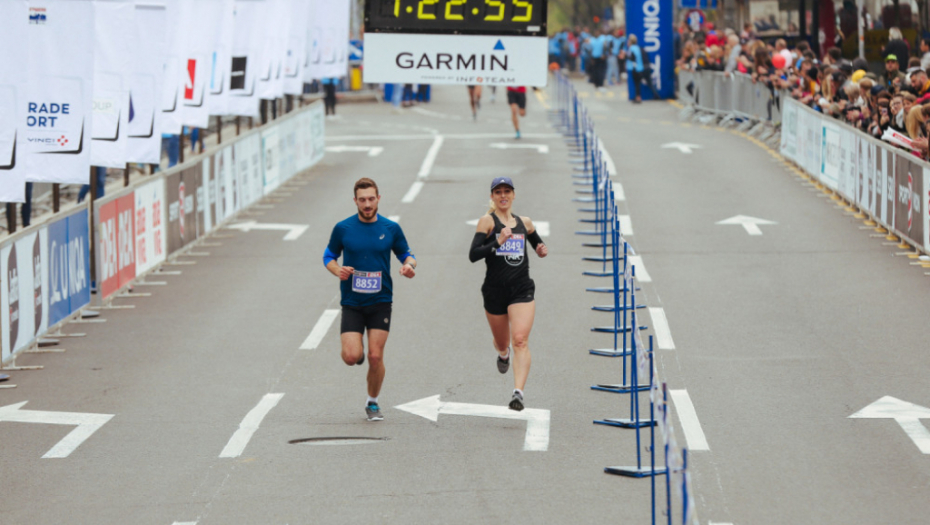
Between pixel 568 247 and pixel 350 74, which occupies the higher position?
pixel 350 74

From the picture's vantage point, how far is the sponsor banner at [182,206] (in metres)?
20.5

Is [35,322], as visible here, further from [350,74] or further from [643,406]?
[350,74]

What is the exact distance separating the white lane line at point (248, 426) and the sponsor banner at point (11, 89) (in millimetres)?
4232

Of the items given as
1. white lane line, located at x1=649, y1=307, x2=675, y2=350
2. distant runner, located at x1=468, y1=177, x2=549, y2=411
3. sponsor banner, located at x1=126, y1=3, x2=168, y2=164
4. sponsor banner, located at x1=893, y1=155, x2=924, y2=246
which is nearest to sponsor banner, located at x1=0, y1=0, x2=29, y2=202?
sponsor banner, located at x1=126, y1=3, x2=168, y2=164

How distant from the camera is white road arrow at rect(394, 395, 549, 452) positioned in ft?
37.4

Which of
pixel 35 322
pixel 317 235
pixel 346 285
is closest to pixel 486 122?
pixel 317 235

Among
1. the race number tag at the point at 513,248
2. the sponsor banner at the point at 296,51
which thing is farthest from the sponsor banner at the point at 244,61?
the race number tag at the point at 513,248

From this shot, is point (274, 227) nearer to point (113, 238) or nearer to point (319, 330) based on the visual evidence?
point (113, 238)

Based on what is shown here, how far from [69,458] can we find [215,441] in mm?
1128

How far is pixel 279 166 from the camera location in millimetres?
29609

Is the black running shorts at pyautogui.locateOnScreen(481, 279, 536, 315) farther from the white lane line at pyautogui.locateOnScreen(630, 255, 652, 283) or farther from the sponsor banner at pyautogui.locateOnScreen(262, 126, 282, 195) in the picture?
the sponsor banner at pyautogui.locateOnScreen(262, 126, 282, 195)

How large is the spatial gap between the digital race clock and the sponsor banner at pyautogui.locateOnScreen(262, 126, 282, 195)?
9.76 metres

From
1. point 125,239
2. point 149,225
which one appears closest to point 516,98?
point 149,225

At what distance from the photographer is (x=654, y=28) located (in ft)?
157
